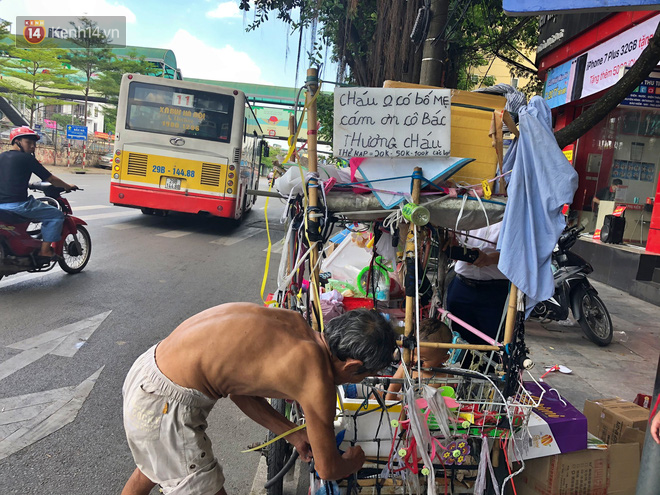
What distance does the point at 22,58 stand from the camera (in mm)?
26594

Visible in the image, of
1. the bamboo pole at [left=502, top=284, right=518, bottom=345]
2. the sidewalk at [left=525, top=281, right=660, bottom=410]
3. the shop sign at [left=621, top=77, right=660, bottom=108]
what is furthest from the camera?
the shop sign at [left=621, top=77, right=660, bottom=108]

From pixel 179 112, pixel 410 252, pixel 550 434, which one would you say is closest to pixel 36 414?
pixel 410 252

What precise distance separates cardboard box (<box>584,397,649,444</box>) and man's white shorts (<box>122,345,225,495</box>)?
2458 mm

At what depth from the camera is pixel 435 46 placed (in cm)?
569

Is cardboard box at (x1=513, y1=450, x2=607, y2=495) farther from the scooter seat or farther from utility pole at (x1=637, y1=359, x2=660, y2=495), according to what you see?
the scooter seat

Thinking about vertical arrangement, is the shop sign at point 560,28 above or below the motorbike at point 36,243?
above

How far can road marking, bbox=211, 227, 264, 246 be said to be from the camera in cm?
1007

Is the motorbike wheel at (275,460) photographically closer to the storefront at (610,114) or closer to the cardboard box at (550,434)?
the cardboard box at (550,434)

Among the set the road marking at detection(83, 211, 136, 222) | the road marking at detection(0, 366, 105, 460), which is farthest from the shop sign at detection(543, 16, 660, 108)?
the road marking at detection(83, 211, 136, 222)

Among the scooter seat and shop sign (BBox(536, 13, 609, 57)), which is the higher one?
shop sign (BBox(536, 13, 609, 57))

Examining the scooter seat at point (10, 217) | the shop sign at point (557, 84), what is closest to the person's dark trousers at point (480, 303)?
the scooter seat at point (10, 217)

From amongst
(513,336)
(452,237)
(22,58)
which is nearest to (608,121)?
(452,237)

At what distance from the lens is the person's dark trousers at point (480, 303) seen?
137 inches

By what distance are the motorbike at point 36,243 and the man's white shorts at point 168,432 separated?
14.8 feet
